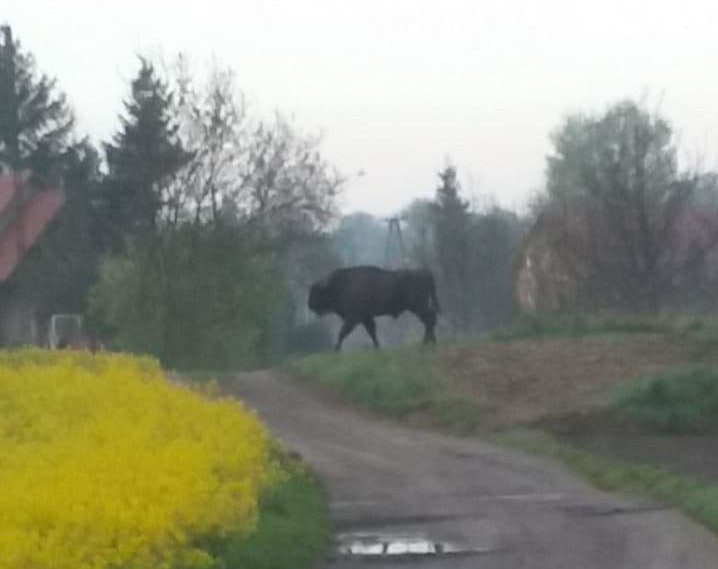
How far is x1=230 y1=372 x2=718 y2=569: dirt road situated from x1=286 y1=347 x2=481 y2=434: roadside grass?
954 mm

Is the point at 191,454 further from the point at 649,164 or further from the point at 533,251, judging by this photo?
the point at 533,251

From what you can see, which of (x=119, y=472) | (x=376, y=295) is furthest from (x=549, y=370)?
(x=119, y=472)

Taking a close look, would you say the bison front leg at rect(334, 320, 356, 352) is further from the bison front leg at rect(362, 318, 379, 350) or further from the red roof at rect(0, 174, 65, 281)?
the red roof at rect(0, 174, 65, 281)

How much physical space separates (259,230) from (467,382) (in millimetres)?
23471

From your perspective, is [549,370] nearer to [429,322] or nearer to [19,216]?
[429,322]

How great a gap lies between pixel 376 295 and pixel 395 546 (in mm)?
18004

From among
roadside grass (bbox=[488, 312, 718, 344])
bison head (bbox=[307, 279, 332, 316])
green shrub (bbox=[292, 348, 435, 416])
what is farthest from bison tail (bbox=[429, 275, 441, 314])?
green shrub (bbox=[292, 348, 435, 416])

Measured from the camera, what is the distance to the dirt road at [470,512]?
51.4ft

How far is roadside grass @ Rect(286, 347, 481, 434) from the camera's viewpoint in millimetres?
26328

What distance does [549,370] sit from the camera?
91.8 feet

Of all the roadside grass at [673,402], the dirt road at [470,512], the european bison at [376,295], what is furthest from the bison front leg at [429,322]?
the roadside grass at [673,402]

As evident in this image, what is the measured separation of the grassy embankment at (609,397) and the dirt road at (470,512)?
0.42 meters

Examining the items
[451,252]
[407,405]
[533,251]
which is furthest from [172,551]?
[451,252]

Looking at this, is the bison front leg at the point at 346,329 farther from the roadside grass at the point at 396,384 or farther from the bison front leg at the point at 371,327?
the roadside grass at the point at 396,384
